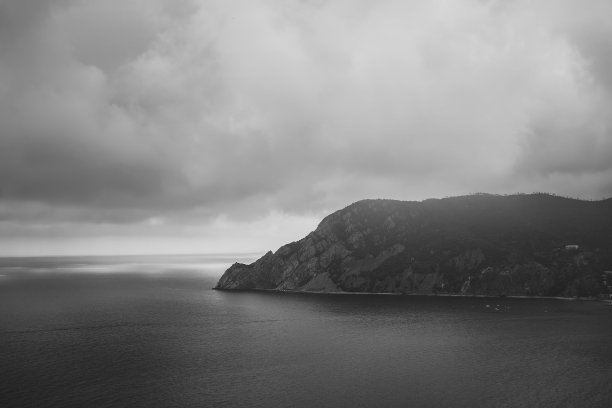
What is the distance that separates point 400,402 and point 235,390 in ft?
120

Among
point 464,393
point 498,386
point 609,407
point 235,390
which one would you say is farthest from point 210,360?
point 609,407

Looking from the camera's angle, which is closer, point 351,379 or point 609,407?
point 609,407

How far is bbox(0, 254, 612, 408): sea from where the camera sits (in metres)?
89.1

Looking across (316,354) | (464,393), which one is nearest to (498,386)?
(464,393)

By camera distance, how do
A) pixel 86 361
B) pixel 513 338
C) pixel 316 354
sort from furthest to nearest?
pixel 513 338, pixel 316 354, pixel 86 361

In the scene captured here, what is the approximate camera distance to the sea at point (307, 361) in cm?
8912

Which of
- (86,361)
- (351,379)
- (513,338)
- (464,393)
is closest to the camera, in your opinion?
(464,393)

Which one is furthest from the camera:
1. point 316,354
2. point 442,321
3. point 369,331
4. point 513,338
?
point 442,321

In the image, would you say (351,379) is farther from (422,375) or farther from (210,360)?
(210,360)

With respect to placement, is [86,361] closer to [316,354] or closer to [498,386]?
[316,354]

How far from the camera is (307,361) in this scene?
118000 mm

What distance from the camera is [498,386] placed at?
315 ft

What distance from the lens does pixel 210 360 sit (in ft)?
390

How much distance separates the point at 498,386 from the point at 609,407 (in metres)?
20.8
